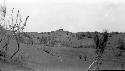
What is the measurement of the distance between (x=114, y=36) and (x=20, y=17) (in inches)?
751

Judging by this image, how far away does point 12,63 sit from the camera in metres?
11.8

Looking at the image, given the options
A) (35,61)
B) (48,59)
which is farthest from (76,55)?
(35,61)

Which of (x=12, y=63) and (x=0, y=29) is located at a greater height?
(x=0, y=29)

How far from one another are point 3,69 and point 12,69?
0.47 metres

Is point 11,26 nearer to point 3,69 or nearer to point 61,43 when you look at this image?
point 3,69

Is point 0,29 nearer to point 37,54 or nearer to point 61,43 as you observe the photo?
point 37,54

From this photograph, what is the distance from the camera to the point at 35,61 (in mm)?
13859

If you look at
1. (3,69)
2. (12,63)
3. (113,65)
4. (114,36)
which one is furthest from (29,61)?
(114,36)

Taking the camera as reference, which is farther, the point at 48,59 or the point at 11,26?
the point at 48,59

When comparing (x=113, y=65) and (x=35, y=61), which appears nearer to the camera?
(x=35, y=61)

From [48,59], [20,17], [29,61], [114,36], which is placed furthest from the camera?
[114,36]

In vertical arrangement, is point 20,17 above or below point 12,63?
above

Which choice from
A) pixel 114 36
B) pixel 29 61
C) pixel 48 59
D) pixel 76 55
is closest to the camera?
pixel 29 61

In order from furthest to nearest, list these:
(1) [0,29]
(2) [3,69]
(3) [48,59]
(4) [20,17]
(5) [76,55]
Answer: (5) [76,55] → (3) [48,59] → (1) [0,29] → (4) [20,17] → (2) [3,69]
